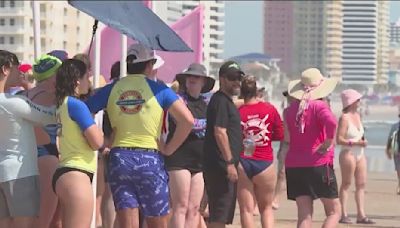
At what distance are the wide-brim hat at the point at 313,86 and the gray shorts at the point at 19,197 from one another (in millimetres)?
2552

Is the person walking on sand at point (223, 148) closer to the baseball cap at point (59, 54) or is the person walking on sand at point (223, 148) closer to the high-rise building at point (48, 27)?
the baseball cap at point (59, 54)

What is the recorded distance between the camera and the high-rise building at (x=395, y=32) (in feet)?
41.0

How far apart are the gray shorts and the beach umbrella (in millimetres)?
1135

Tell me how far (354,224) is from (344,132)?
1.08 metres

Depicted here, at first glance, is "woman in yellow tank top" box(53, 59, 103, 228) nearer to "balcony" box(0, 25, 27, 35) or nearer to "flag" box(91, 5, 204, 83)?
"flag" box(91, 5, 204, 83)

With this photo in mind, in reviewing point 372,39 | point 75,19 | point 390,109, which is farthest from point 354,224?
point 372,39

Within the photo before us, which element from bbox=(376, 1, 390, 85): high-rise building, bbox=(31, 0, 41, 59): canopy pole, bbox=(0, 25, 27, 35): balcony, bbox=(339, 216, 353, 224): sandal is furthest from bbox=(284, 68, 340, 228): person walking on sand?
bbox=(0, 25, 27, 35): balcony

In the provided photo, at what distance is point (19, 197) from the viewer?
23.4 feet

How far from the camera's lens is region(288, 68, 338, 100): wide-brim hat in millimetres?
8916

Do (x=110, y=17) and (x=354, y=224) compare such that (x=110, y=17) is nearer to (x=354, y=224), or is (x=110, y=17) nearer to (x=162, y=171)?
(x=162, y=171)

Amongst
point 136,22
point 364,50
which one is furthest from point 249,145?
point 364,50

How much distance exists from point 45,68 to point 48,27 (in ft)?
319

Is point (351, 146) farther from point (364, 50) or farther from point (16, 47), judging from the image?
point (364, 50)

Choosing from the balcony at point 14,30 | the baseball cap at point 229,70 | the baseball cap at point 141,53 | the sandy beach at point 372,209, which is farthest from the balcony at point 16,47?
the baseball cap at point 141,53
